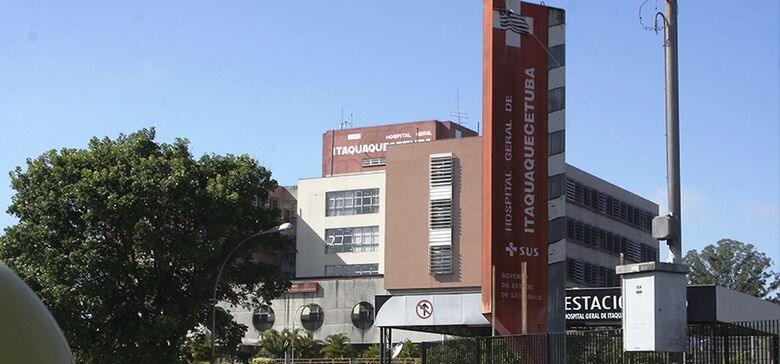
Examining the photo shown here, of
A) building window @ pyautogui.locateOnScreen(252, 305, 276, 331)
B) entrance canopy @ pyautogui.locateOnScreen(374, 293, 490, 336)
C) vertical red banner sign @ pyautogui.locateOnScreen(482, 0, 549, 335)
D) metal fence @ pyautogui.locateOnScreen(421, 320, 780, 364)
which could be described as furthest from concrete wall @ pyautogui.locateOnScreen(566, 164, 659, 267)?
metal fence @ pyautogui.locateOnScreen(421, 320, 780, 364)

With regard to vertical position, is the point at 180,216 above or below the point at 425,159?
below

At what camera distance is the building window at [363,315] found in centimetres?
7606

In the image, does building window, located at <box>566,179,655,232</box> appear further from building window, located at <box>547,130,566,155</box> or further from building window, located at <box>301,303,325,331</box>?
building window, located at <box>547,130,566,155</box>

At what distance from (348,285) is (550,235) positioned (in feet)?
174

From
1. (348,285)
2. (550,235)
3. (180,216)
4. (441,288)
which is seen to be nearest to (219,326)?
(180,216)

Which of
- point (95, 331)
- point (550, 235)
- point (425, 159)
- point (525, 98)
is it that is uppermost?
point (425, 159)

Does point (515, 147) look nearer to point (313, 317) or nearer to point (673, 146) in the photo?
point (673, 146)

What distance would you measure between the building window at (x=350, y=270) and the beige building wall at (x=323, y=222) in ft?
0.89

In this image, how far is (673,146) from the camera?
42.1 feet

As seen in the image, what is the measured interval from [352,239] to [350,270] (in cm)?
241

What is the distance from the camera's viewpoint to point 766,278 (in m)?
114

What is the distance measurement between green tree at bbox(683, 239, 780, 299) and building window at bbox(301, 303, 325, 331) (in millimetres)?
49125

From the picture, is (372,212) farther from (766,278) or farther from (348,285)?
(766,278)

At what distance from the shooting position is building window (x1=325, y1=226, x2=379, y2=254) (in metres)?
85.8
